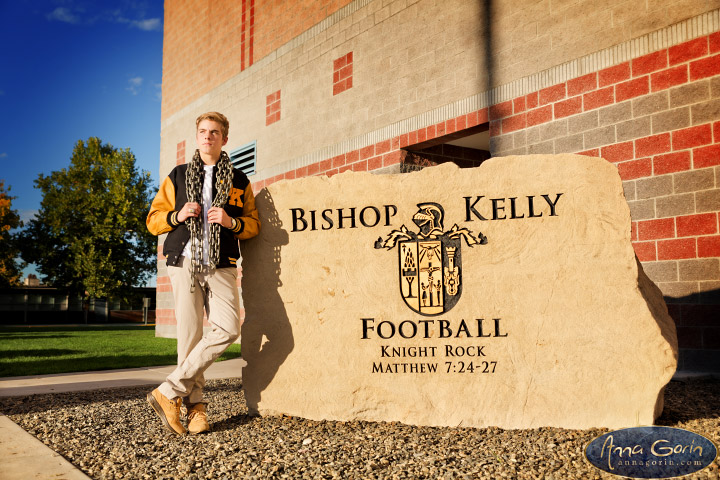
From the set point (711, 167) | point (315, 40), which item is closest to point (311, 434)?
point (711, 167)

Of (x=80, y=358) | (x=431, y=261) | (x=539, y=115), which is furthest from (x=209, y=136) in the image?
(x=80, y=358)

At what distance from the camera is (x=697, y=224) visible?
5059 millimetres

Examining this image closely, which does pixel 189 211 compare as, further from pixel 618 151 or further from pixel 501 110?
pixel 501 110

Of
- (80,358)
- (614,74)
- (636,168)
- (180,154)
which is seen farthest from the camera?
(180,154)

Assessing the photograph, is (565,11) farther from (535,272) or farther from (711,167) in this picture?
(535,272)

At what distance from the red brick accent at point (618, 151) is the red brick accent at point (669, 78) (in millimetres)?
558

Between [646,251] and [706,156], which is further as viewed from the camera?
[646,251]

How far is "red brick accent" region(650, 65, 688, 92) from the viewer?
514 cm

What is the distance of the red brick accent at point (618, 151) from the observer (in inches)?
218

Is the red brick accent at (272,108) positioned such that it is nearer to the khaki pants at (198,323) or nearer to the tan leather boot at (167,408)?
the khaki pants at (198,323)

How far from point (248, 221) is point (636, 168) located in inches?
153

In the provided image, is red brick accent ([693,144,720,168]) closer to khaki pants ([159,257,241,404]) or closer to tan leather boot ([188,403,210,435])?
khaki pants ([159,257,241,404])

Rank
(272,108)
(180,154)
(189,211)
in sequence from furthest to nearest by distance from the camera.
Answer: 1. (180,154)
2. (272,108)
3. (189,211)

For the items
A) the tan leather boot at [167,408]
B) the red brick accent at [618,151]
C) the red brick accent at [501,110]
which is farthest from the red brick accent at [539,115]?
the tan leather boot at [167,408]
